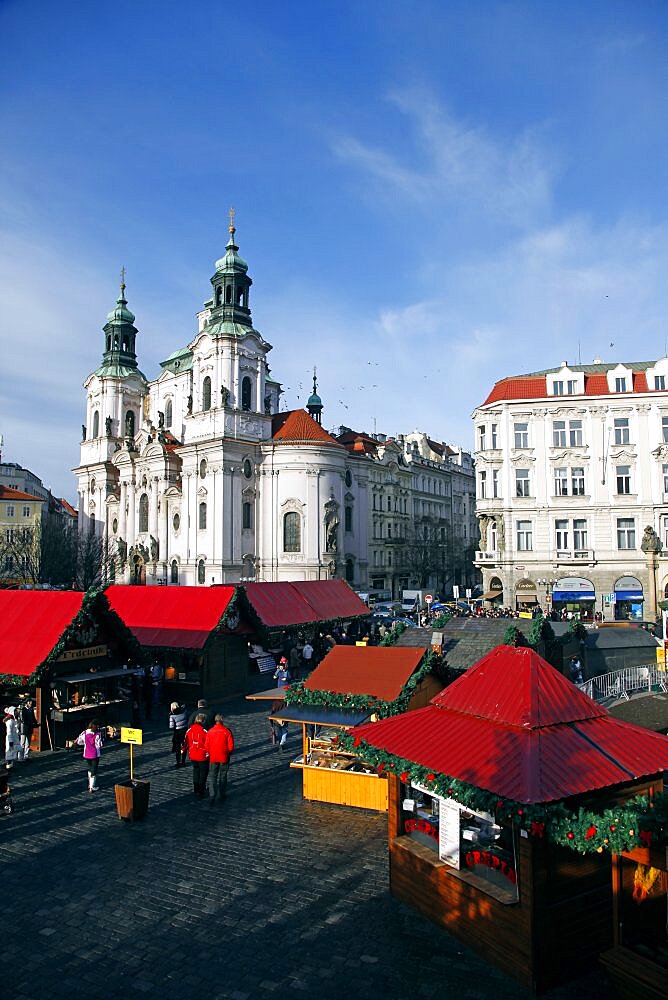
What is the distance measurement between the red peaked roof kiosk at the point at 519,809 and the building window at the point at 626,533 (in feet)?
124

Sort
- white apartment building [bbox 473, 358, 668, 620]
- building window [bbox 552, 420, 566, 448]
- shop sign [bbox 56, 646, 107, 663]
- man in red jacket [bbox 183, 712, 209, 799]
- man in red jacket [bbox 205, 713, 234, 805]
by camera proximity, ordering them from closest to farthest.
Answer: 1. man in red jacket [bbox 205, 713, 234, 805]
2. man in red jacket [bbox 183, 712, 209, 799]
3. shop sign [bbox 56, 646, 107, 663]
4. white apartment building [bbox 473, 358, 668, 620]
5. building window [bbox 552, 420, 566, 448]

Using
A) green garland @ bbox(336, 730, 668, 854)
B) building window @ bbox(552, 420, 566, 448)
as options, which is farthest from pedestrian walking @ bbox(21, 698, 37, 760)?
building window @ bbox(552, 420, 566, 448)

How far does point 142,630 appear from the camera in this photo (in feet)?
85.7

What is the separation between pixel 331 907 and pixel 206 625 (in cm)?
1585

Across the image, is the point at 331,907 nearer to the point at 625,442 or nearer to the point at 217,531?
the point at 625,442

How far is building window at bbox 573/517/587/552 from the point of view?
4559 cm

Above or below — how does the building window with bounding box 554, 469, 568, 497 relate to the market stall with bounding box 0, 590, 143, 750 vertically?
above

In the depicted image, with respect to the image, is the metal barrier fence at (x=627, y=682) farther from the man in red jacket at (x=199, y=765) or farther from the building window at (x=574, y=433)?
the building window at (x=574, y=433)

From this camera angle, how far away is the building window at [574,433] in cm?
4584

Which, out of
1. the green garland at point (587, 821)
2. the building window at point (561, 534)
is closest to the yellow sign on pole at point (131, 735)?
the green garland at point (587, 821)

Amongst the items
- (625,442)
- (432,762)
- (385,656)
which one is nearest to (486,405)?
(625,442)

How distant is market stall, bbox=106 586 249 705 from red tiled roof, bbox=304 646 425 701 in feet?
27.1

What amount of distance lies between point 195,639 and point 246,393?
4079 cm

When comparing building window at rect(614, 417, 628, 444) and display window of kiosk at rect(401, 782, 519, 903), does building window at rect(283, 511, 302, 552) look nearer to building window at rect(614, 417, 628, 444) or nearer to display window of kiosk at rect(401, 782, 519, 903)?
building window at rect(614, 417, 628, 444)
